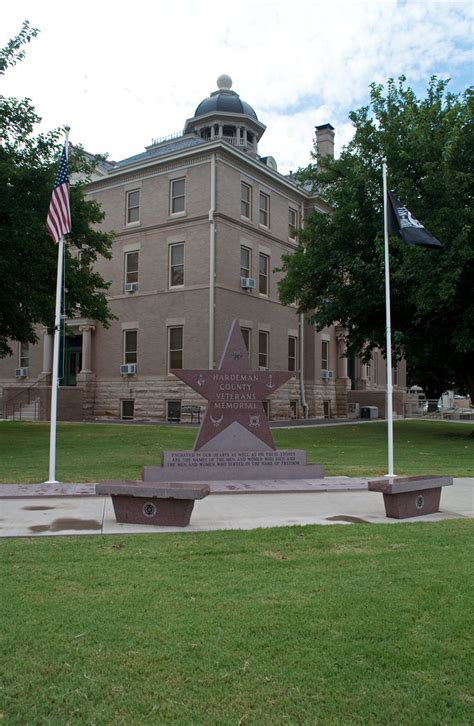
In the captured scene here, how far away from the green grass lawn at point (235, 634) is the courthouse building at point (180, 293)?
78.0 ft

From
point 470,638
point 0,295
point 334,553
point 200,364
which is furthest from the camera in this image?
point 200,364

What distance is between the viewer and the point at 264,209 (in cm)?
3434

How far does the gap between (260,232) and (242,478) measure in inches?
906

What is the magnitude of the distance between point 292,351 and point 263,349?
9.74 ft

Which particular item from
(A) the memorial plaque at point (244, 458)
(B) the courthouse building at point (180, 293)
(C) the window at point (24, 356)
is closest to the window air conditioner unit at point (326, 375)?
(B) the courthouse building at point (180, 293)

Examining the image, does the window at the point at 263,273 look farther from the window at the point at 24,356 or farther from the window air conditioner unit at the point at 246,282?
the window at the point at 24,356

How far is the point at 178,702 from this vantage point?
3.33m

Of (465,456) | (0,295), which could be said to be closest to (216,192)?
(0,295)

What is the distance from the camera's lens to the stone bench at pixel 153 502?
7637mm

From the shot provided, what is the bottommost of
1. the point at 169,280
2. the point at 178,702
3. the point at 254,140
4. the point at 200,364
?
the point at 178,702

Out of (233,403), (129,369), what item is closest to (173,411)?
(129,369)

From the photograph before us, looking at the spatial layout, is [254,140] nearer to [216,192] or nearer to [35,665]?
[216,192]

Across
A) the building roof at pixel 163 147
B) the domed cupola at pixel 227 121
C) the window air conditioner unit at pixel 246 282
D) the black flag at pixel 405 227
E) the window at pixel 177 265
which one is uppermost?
the domed cupola at pixel 227 121

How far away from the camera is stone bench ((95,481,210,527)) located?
7637mm
